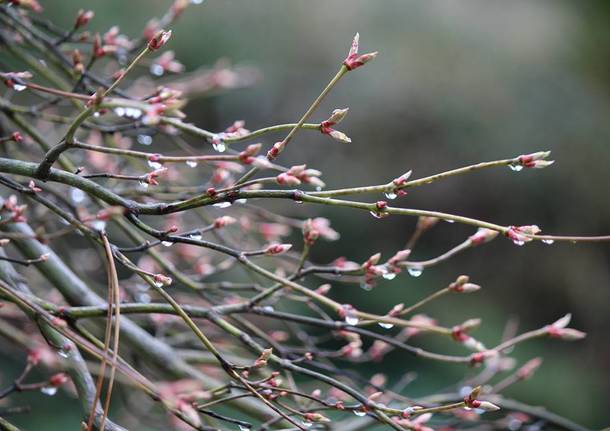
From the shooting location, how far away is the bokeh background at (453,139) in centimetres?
458

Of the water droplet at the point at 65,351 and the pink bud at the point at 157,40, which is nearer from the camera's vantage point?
the pink bud at the point at 157,40

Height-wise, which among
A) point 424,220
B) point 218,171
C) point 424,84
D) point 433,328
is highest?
point 424,84

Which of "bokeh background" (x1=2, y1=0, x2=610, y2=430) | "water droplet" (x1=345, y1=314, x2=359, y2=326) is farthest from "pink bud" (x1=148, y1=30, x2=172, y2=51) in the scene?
"bokeh background" (x1=2, y1=0, x2=610, y2=430)

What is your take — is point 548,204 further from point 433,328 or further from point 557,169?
point 433,328

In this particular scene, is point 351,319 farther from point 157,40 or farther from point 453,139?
point 453,139

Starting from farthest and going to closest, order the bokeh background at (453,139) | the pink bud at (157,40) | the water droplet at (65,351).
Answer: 1. the bokeh background at (453,139)
2. the water droplet at (65,351)
3. the pink bud at (157,40)

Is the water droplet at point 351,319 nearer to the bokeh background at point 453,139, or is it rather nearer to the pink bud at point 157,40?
the pink bud at point 157,40

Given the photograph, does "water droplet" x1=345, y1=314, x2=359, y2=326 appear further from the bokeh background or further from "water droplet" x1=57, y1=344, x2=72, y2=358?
the bokeh background

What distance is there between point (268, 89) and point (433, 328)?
383cm

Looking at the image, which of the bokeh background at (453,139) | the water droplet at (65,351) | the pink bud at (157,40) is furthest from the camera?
the bokeh background at (453,139)

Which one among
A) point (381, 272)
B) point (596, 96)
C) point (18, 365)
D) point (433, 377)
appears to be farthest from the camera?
point (596, 96)

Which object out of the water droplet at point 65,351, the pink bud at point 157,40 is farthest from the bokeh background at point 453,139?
the pink bud at point 157,40

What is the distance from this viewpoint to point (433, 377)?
14.9 ft

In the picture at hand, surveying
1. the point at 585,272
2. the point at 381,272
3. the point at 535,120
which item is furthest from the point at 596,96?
the point at 381,272
